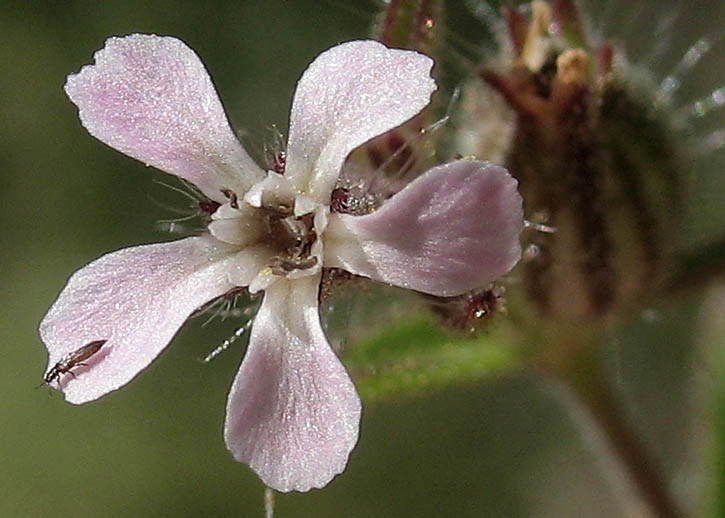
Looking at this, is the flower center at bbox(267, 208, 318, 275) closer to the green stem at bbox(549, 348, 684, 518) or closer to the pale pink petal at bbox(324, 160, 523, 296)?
the pale pink petal at bbox(324, 160, 523, 296)

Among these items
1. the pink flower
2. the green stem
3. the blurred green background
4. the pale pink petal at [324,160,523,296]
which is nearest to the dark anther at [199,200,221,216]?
the pink flower

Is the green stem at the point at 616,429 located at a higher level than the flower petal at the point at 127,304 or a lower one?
lower

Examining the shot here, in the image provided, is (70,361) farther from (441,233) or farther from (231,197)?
(441,233)

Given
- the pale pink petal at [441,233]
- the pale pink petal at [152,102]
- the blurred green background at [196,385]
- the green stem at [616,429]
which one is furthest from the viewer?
the blurred green background at [196,385]

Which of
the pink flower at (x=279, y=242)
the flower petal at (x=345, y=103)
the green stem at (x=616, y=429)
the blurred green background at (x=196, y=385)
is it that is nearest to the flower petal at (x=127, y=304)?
the pink flower at (x=279, y=242)

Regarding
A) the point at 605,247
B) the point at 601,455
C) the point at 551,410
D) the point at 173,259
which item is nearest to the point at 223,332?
the point at 551,410

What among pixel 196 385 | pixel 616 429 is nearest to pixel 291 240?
pixel 616 429

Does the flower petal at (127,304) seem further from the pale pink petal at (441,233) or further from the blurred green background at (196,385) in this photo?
the blurred green background at (196,385)
